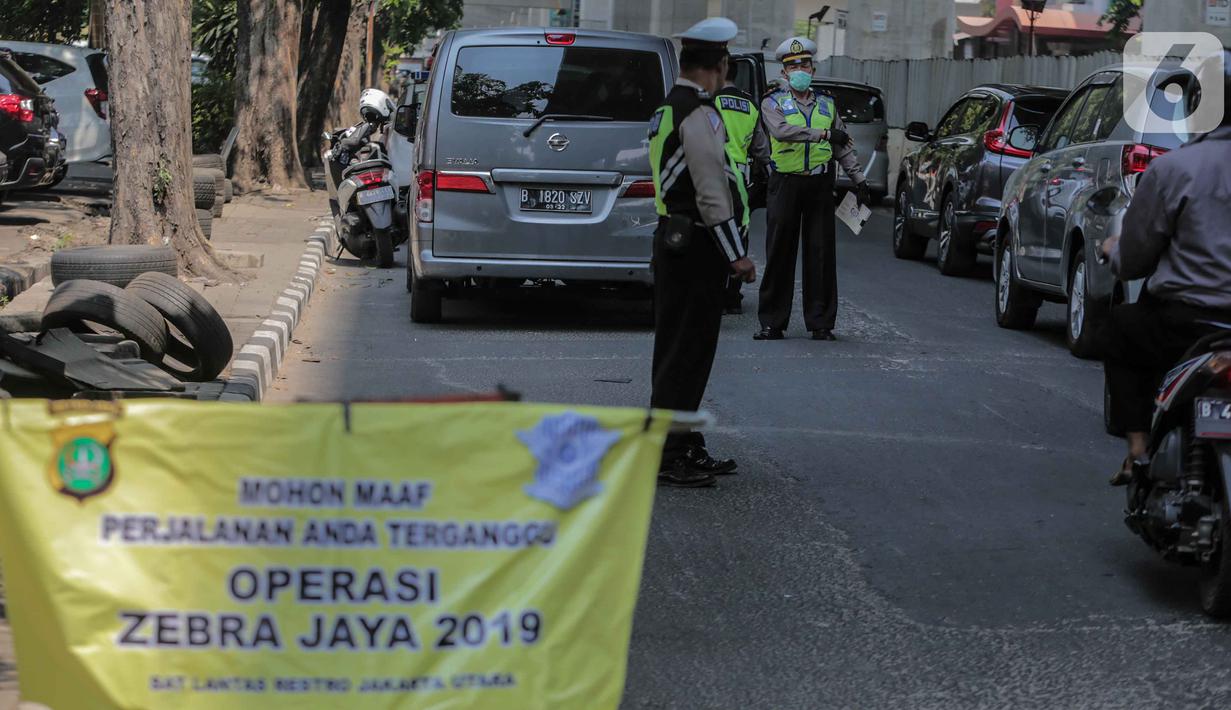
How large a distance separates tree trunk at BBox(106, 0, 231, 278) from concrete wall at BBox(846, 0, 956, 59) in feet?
106

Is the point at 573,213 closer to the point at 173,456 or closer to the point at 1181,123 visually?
the point at 1181,123

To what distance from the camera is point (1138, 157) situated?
32.3 ft

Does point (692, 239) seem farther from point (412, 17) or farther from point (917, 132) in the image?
point (412, 17)

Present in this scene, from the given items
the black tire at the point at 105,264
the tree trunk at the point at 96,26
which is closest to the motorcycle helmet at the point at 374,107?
the black tire at the point at 105,264

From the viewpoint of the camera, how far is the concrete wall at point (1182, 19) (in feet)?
68.9

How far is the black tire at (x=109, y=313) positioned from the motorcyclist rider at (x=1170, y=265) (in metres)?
4.74

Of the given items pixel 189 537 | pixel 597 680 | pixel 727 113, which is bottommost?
pixel 597 680

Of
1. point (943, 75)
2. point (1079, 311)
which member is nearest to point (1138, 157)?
point (1079, 311)

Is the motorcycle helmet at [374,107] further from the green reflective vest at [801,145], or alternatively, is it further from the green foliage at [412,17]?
the green foliage at [412,17]

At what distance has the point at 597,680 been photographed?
3.38 meters

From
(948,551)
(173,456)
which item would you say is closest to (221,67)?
(948,551)

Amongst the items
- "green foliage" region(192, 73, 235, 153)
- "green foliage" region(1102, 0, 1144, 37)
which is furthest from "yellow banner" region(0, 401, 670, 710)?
"green foliage" region(1102, 0, 1144, 37)

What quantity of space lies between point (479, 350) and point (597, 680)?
7.72 metres

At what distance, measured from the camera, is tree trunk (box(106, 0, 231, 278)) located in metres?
13.2
